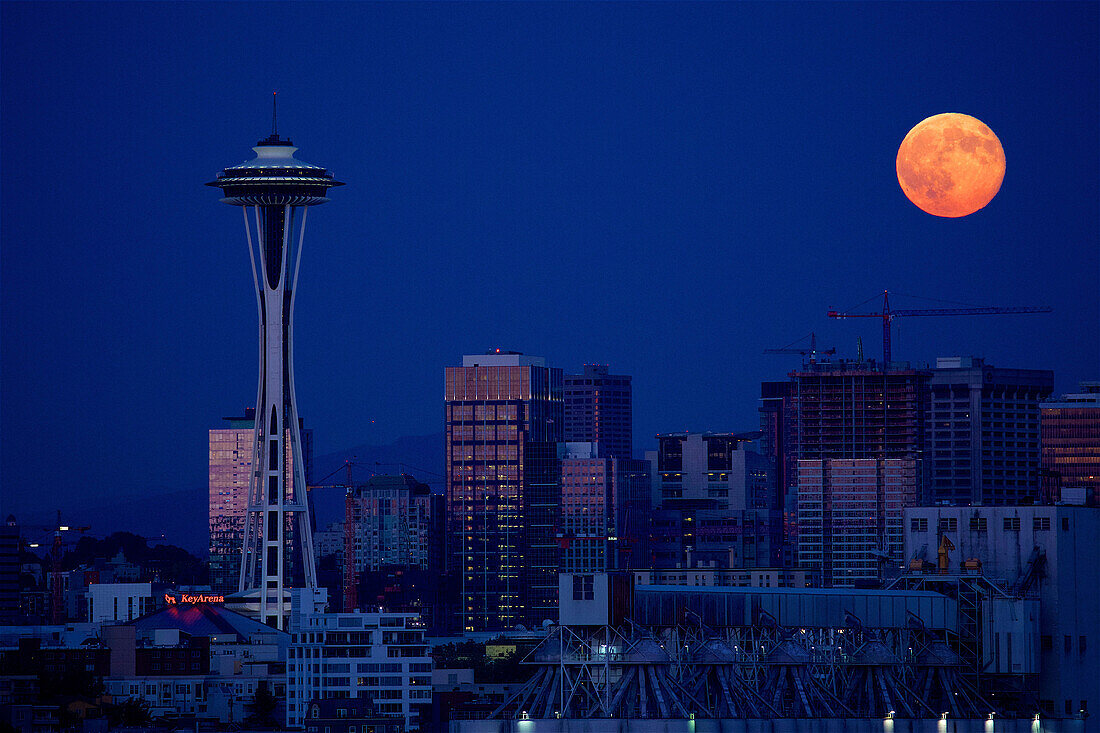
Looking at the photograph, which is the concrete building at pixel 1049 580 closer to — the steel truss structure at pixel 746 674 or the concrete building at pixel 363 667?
the steel truss structure at pixel 746 674

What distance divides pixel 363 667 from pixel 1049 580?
88.1 meters

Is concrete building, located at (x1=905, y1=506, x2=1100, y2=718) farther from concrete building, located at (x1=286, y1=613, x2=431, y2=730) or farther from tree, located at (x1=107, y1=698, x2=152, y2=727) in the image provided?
tree, located at (x1=107, y1=698, x2=152, y2=727)

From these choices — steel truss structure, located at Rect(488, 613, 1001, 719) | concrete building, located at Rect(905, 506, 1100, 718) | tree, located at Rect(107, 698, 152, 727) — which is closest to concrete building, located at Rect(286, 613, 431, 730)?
tree, located at Rect(107, 698, 152, 727)

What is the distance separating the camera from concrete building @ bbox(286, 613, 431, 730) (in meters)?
188

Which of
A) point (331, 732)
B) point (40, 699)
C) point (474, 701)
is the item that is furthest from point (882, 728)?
point (40, 699)

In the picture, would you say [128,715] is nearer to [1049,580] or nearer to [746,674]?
[746,674]

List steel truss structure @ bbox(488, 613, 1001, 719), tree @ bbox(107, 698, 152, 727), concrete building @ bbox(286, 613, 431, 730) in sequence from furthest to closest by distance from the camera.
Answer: tree @ bbox(107, 698, 152, 727) → concrete building @ bbox(286, 613, 431, 730) → steel truss structure @ bbox(488, 613, 1001, 719)

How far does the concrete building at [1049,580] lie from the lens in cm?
11100

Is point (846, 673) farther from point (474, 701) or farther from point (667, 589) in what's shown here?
point (474, 701)

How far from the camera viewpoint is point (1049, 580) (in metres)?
113

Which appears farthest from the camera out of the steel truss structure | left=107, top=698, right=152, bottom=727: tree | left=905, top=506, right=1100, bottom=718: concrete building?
left=107, top=698, right=152, bottom=727: tree

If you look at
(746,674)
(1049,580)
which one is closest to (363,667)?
(746,674)

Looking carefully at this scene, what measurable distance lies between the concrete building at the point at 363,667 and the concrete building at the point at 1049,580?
78.7m

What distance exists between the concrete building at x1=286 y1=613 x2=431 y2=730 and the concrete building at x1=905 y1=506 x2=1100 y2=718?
258ft
